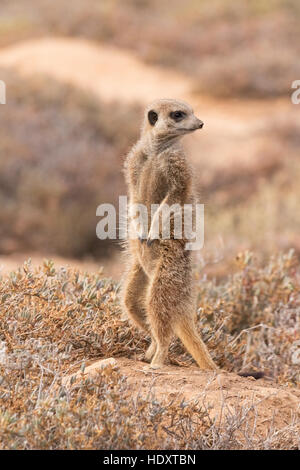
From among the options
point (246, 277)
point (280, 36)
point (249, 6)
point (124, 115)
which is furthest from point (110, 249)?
point (249, 6)

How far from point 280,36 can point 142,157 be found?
67.7 feet

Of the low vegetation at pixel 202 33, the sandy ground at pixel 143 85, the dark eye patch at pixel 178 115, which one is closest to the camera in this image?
the dark eye patch at pixel 178 115

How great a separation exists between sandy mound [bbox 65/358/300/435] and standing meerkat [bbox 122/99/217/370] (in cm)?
15

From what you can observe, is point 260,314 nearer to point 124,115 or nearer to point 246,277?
point 246,277

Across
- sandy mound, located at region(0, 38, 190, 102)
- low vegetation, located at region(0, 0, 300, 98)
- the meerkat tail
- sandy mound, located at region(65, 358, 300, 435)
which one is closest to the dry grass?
sandy mound, located at region(65, 358, 300, 435)

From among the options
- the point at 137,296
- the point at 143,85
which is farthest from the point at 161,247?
the point at 143,85

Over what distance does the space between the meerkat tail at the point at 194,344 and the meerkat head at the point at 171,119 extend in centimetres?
104

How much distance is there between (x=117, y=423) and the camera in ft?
9.55

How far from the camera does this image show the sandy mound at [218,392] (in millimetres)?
3346

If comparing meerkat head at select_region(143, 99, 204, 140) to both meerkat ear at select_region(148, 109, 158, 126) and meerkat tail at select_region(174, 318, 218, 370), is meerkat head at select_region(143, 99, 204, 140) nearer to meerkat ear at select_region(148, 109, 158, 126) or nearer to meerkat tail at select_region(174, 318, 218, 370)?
meerkat ear at select_region(148, 109, 158, 126)

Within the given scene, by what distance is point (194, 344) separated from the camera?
402cm

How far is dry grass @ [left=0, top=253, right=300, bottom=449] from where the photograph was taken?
113 inches

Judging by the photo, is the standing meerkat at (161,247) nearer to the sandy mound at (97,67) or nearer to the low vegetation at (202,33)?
the sandy mound at (97,67)

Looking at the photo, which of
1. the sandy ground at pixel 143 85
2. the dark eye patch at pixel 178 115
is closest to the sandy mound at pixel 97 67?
the sandy ground at pixel 143 85
